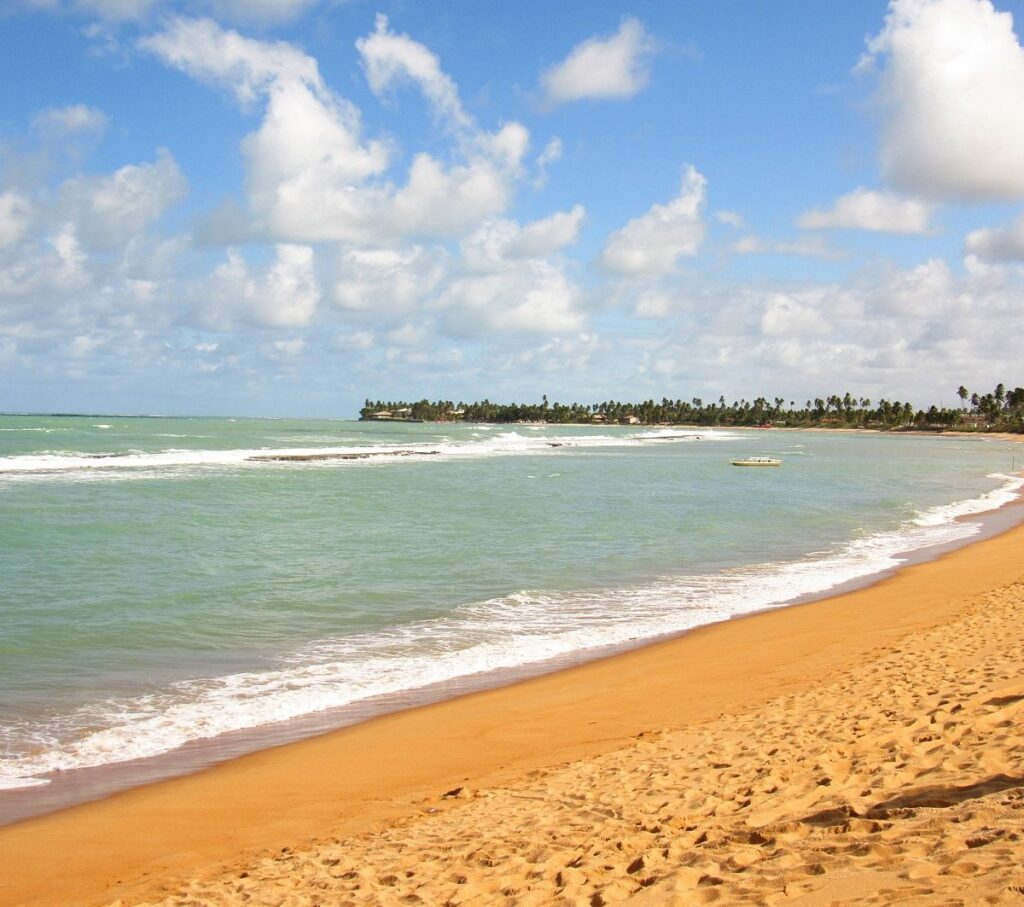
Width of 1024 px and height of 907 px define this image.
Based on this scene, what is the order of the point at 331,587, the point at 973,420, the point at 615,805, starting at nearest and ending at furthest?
the point at 615,805, the point at 331,587, the point at 973,420

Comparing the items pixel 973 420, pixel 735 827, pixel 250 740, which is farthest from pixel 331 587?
pixel 973 420

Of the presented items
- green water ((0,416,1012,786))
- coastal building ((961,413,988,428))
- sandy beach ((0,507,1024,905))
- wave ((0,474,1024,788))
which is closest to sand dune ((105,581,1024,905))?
sandy beach ((0,507,1024,905))

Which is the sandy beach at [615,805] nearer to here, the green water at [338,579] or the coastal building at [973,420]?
the green water at [338,579]

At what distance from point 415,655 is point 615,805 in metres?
6.09

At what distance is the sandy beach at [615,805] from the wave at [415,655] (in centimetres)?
108

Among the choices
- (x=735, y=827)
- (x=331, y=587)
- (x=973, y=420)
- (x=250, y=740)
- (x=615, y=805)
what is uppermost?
(x=973, y=420)

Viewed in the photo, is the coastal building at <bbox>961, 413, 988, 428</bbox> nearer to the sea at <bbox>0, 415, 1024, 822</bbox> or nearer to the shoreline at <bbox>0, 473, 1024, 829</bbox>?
the sea at <bbox>0, 415, 1024, 822</bbox>

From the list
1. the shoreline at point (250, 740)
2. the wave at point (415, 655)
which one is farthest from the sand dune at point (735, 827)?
the wave at point (415, 655)

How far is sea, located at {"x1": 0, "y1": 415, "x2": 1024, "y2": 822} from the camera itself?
364 inches

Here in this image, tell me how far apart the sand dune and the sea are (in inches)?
122

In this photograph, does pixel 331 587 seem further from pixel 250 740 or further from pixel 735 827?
pixel 735 827

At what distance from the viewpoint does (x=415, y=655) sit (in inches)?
468

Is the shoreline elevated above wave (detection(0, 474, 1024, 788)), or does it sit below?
below

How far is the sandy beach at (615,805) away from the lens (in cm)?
472
